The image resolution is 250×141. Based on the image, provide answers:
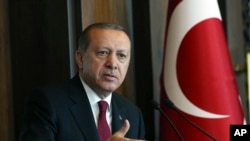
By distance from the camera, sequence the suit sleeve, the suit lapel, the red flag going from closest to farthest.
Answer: the suit sleeve < the suit lapel < the red flag

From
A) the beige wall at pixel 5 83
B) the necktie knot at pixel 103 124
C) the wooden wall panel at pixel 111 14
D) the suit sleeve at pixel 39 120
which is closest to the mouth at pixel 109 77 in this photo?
the necktie knot at pixel 103 124

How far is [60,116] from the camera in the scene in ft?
6.88

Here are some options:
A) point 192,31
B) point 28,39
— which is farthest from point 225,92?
point 28,39

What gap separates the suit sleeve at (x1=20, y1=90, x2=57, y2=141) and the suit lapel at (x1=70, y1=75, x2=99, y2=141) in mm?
125

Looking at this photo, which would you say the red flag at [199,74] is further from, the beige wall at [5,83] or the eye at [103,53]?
the beige wall at [5,83]

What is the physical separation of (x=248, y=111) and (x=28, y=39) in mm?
1519

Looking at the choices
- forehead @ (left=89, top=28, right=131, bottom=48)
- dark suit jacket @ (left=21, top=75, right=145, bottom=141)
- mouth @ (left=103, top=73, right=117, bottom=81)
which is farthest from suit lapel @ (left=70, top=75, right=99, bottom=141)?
forehead @ (left=89, top=28, right=131, bottom=48)

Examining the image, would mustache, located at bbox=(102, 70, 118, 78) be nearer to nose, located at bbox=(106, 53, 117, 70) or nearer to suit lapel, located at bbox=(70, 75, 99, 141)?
nose, located at bbox=(106, 53, 117, 70)

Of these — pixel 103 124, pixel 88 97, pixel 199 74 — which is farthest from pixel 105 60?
pixel 199 74

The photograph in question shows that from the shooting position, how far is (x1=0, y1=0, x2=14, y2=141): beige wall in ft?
9.04

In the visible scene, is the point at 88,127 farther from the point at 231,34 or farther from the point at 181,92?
the point at 231,34

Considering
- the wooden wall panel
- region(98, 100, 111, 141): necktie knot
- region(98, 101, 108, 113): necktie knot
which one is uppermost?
the wooden wall panel

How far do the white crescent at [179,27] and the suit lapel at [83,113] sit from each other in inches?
25.7

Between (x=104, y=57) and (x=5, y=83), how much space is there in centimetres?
81
